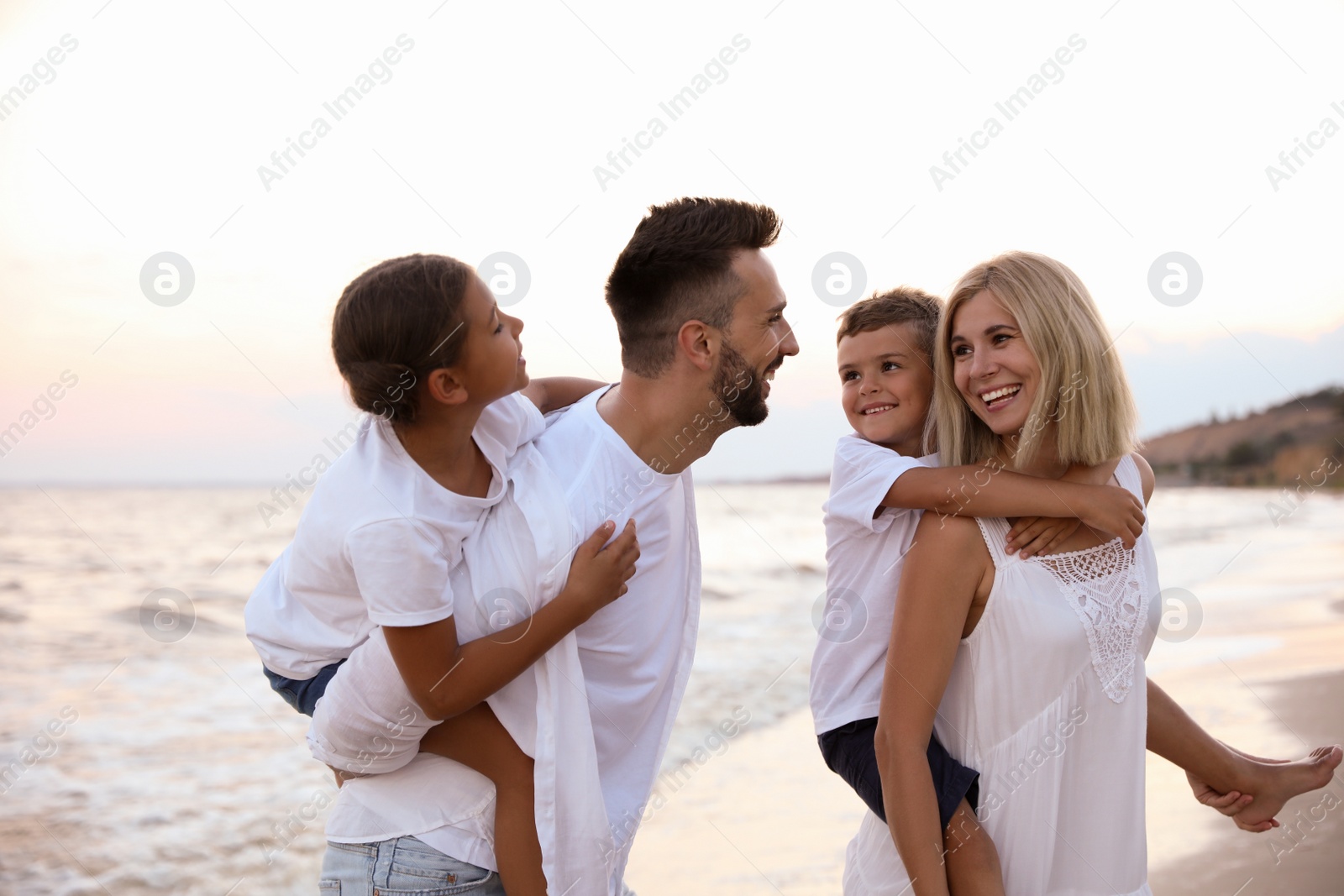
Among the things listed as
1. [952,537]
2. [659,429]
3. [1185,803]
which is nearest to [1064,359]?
[952,537]

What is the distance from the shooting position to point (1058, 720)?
2264 mm

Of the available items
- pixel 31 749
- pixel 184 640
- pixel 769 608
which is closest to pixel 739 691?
pixel 769 608

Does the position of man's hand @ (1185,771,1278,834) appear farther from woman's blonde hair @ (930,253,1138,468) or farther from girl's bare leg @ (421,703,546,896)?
girl's bare leg @ (421,703,546,896)

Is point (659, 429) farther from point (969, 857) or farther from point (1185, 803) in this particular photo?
point (1185, 803)

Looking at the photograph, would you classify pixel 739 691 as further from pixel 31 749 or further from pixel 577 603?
pixel 577 603

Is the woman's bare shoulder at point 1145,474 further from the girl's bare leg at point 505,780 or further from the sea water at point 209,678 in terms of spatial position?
the sea water at point 209,678

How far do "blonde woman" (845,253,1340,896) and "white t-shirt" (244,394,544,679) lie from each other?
98cm

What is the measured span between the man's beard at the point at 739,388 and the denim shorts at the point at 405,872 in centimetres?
124

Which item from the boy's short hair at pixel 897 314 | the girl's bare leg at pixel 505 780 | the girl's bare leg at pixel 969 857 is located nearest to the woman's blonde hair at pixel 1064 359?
the boy's short hair at pixel 897 314

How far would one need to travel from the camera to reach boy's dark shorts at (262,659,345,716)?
234 centimetres

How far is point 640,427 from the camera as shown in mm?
2541

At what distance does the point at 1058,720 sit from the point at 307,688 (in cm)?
172

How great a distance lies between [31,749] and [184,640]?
3662 millimetres

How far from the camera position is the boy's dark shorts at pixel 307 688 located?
234 cm
